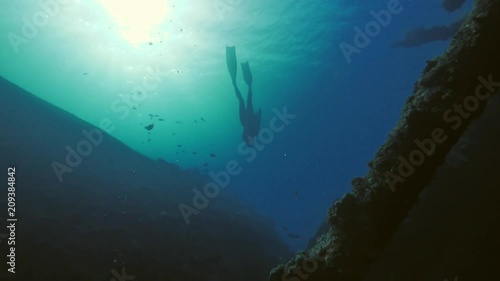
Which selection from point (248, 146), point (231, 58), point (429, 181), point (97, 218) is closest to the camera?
point (429, 181)

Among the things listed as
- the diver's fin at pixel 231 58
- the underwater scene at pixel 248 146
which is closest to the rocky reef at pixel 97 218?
the underwater scene at pixel 248 146

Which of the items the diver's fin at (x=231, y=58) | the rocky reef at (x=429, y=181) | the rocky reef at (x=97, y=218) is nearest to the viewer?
the rocky reef at (x=429, y=181)

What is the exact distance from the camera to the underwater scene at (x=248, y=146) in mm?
3695

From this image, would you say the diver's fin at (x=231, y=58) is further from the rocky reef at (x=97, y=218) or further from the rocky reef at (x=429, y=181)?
the rocky reef at (x=429, y=181)

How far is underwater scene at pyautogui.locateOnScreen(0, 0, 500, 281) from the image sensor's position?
3.70 meters

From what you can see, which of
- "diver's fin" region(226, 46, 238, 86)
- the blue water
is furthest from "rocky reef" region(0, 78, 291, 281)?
"diver's fin" region(226, 46, 238, 86)

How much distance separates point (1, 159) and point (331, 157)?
340 ft

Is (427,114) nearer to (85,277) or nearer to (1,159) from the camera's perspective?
(85,277)

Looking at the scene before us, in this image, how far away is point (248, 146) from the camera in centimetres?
2203

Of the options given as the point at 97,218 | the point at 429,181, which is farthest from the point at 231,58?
the point at 429,181

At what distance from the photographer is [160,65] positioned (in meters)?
36.9

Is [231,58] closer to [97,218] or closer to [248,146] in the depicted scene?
[248,146]

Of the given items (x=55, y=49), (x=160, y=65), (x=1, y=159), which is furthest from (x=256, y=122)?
(x=55, y=49)

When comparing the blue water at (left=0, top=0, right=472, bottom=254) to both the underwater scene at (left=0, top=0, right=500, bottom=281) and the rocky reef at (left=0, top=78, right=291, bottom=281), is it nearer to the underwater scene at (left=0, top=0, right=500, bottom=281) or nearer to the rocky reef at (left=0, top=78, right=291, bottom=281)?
the underwater scene at (left=0, top=0, right=500, bottom=281)
